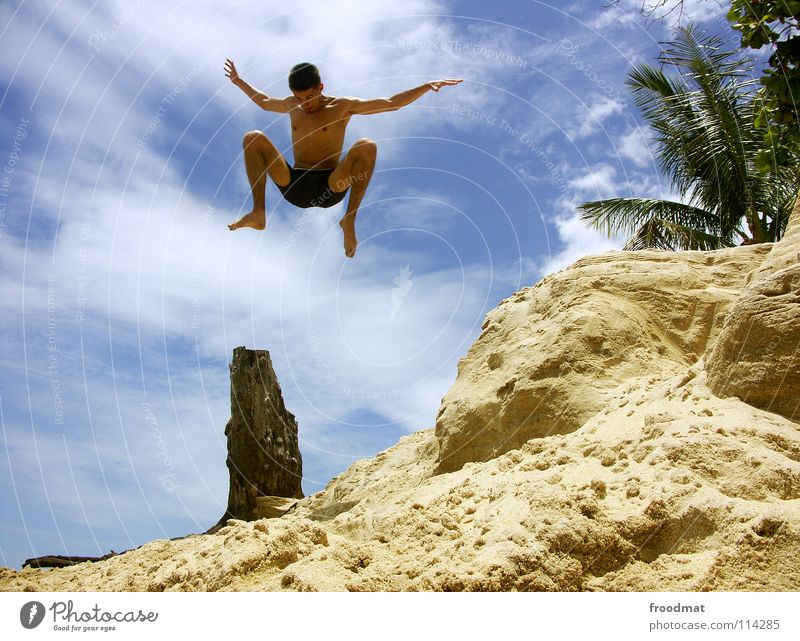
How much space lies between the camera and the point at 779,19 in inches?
229

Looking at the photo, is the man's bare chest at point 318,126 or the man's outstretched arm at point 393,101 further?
the man's bare chest at point 318,126

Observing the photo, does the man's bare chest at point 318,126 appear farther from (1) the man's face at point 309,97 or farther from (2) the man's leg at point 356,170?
(2) the man's leg at point 356,170

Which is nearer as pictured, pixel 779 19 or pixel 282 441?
pixel 779 19

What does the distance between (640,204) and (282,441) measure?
10778mm

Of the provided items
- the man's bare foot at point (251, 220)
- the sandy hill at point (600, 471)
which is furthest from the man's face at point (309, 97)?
the sandy hill at point (600, 471)

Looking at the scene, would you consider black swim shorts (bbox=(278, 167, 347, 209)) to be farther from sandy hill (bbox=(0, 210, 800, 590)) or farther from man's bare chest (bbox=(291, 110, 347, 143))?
sandy hill (bbox=(0, 210, 800, 590))

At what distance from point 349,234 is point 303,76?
1741mm

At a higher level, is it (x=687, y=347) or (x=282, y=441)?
(x=282, y=441)

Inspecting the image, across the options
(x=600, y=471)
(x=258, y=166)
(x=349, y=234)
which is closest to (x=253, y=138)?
(x=258, y=166)

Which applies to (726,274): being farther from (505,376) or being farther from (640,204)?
(640,204)

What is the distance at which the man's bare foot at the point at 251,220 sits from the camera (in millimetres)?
6875
